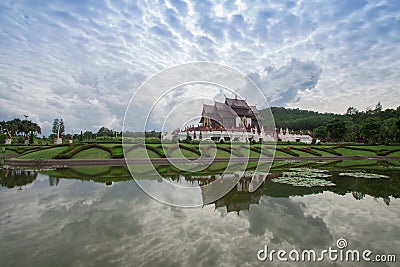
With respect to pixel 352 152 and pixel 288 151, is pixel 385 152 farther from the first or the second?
pixel 288 151

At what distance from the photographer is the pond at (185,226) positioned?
493 centimetres

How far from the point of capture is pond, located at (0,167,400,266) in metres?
4.93

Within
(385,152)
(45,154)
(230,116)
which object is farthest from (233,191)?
(230,116)

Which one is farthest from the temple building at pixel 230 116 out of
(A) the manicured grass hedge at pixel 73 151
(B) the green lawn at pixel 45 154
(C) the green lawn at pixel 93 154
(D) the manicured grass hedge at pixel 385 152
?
(B) the green lawn at pixel 45 154

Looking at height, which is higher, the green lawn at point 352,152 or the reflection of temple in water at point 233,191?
the green lawn at point 352,152

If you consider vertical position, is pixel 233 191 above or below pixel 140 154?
below

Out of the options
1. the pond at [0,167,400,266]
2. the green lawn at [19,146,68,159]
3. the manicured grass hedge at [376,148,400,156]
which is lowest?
the pond at [0,167,400,266]

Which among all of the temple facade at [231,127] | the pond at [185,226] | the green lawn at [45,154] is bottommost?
the pond at [185,226]

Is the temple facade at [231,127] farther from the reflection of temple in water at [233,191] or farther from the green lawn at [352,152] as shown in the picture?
the reflection of temple in water at [233,191]

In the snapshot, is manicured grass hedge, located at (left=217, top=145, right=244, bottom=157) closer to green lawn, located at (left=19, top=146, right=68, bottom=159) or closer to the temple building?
the temple building

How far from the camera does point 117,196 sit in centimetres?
999

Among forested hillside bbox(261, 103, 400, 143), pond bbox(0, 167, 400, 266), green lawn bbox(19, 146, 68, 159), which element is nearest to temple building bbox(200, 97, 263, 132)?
forested hillside bbox(261, 103, 400, 143)

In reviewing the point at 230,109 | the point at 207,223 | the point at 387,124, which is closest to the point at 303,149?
the point at 230,109

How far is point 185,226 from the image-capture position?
6617 mm
